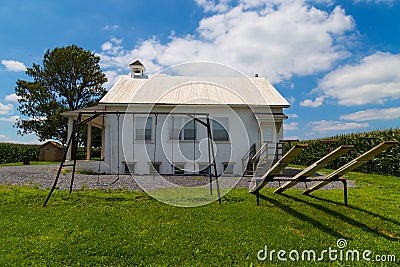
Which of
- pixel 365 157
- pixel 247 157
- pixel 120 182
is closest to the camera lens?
pixel 365 157

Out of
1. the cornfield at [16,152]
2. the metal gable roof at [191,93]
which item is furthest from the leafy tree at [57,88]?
the metal gable roof at [191,93]

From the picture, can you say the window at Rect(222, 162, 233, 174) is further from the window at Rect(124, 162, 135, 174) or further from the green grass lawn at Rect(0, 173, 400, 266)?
the green grass lawn at Rect(0, 173, 400, 266)

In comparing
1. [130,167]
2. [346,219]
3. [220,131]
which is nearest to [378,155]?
[220,131]

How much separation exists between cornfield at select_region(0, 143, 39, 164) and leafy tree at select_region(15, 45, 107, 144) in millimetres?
2983

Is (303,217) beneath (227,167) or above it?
beneath

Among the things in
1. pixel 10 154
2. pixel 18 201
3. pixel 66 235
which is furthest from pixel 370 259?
pixel 10 154

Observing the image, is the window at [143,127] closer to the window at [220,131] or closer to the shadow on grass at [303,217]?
the window at [220,131]

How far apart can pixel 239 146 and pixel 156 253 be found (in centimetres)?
1040

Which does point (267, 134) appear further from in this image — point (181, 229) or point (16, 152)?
point (16, 152)

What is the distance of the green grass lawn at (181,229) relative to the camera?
152 inches

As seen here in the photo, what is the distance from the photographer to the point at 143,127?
518 inches

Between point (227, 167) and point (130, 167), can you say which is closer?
point (130, 167)

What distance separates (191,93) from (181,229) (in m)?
11.6

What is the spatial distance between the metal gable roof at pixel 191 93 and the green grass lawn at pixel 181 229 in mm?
7368
